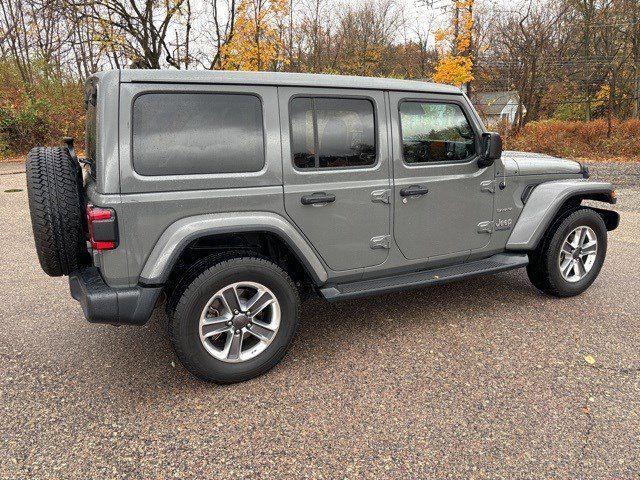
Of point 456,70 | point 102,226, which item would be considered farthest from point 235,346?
point 456,70

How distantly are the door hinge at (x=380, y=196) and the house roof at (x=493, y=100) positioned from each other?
15.6 metres

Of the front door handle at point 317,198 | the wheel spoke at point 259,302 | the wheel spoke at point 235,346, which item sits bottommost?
the wheel spoke at point 235,346

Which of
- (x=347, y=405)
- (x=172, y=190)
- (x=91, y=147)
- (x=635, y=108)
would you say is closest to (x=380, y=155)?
(x=172, y=190)

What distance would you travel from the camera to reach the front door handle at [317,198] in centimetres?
286

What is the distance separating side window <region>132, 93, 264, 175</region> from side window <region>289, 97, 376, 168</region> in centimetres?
26

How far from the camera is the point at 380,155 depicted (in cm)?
314

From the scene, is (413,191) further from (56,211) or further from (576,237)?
(56,211)

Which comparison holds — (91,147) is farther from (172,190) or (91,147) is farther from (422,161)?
(422,161)

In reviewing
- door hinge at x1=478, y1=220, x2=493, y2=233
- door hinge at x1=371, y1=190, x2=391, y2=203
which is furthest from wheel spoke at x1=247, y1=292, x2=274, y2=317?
door hinge at x1=478, y1=220, x2=493, y2=233

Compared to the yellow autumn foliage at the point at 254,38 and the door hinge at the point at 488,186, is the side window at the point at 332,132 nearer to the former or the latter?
the door hinge at the point at 488,186

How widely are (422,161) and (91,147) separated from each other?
2258 mm

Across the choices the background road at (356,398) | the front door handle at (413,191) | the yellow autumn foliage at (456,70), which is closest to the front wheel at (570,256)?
the background road at (356,398)

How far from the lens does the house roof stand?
17.9m

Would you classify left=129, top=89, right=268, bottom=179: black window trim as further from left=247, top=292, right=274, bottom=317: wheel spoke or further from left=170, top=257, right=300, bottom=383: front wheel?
left=247, top=292, right=274, bottom=317: wheel spoke
